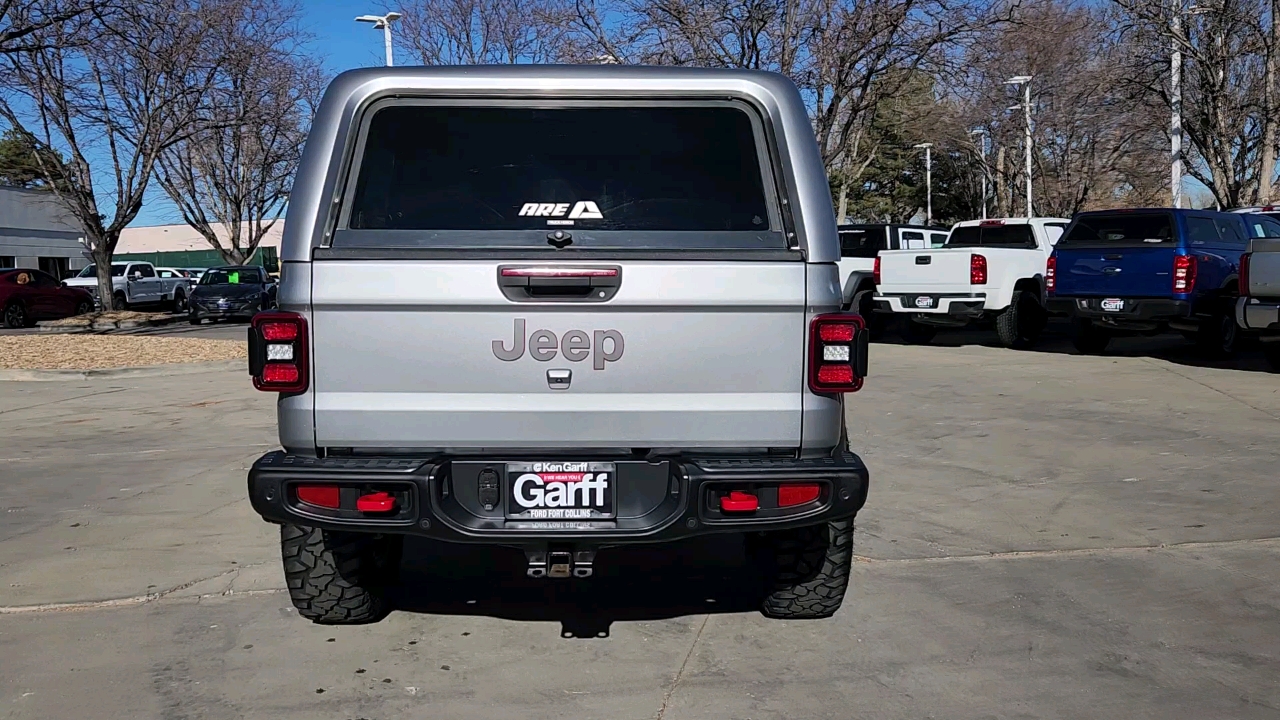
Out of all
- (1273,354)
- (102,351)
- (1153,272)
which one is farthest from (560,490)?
(102,351)

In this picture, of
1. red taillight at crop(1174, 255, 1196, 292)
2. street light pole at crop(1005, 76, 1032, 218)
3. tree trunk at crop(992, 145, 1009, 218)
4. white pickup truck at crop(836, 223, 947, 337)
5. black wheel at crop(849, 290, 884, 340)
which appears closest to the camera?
red taillight at crop(1174, 255, 1196, 292)

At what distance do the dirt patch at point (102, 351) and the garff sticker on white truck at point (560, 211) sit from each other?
1251 cm

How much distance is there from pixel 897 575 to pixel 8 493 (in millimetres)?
5496

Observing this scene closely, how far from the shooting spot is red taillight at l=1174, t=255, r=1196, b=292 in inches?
535

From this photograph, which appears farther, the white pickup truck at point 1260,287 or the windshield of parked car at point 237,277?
the windshield of parked car at point 237,277

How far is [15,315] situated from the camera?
27.7 meters

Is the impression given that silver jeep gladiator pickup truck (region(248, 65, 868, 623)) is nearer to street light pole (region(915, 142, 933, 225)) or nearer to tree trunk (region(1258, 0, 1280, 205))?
tree trunk (region(1258, 0, 1280, 205))

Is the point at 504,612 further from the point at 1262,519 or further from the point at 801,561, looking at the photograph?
the point at 1262,519

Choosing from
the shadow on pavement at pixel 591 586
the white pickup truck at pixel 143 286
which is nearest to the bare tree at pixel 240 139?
the white pickup truck at pixel 143 286

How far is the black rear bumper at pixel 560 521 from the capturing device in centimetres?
377

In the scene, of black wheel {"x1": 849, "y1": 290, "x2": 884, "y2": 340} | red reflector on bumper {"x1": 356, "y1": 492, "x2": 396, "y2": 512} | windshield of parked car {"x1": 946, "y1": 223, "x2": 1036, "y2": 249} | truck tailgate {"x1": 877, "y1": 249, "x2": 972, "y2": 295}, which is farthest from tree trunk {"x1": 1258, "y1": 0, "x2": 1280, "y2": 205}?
red reflector on bumper {"x1": 356, "y1": 492, "x2": 396, "y2": 512}

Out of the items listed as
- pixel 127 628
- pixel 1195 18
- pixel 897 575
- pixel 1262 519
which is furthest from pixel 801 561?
pixel 1195 18

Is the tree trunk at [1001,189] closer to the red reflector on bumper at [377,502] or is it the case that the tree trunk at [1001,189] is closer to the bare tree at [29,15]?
the bare tree at [29,15]

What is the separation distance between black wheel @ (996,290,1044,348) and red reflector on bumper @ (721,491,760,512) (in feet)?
43.9
